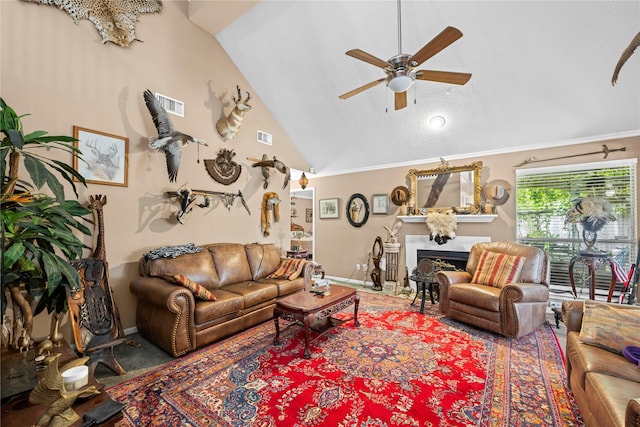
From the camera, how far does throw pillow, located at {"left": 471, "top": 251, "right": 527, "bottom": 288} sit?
3271 millimetres

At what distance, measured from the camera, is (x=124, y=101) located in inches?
128

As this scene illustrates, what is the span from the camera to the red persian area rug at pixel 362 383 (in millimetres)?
1789

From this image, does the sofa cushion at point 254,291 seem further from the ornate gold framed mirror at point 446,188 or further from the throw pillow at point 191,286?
the ornate gold framed mirror at point 446,188

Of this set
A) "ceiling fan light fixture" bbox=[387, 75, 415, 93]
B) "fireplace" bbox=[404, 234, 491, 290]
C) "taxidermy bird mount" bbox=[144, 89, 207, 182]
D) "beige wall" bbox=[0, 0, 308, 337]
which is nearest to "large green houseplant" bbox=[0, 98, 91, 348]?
"beige wall" bbox=[0, 0, 308, 337]

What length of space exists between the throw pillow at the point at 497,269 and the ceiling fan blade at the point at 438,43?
2.63 m

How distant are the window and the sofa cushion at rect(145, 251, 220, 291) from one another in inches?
182

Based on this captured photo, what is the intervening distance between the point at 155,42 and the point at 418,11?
3340mm

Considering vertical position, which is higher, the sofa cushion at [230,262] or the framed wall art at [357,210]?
the framed wall art at [357,210]

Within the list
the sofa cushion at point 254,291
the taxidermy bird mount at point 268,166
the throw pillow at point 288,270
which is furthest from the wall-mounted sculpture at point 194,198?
the throw pillow at point 288,270

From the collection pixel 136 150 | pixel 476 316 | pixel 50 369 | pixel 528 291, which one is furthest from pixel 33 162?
pixel 528 291

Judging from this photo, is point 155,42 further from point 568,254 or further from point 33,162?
point 568,254

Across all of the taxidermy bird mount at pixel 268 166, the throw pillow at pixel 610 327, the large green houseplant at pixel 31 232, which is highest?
the taxidermy bird mount at pixel 268 166

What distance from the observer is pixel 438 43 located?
221 centimetres

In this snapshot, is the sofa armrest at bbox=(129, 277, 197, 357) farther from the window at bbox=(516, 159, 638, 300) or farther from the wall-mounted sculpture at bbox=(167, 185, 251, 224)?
the window at bbox=(516, 159, 638, 300)
